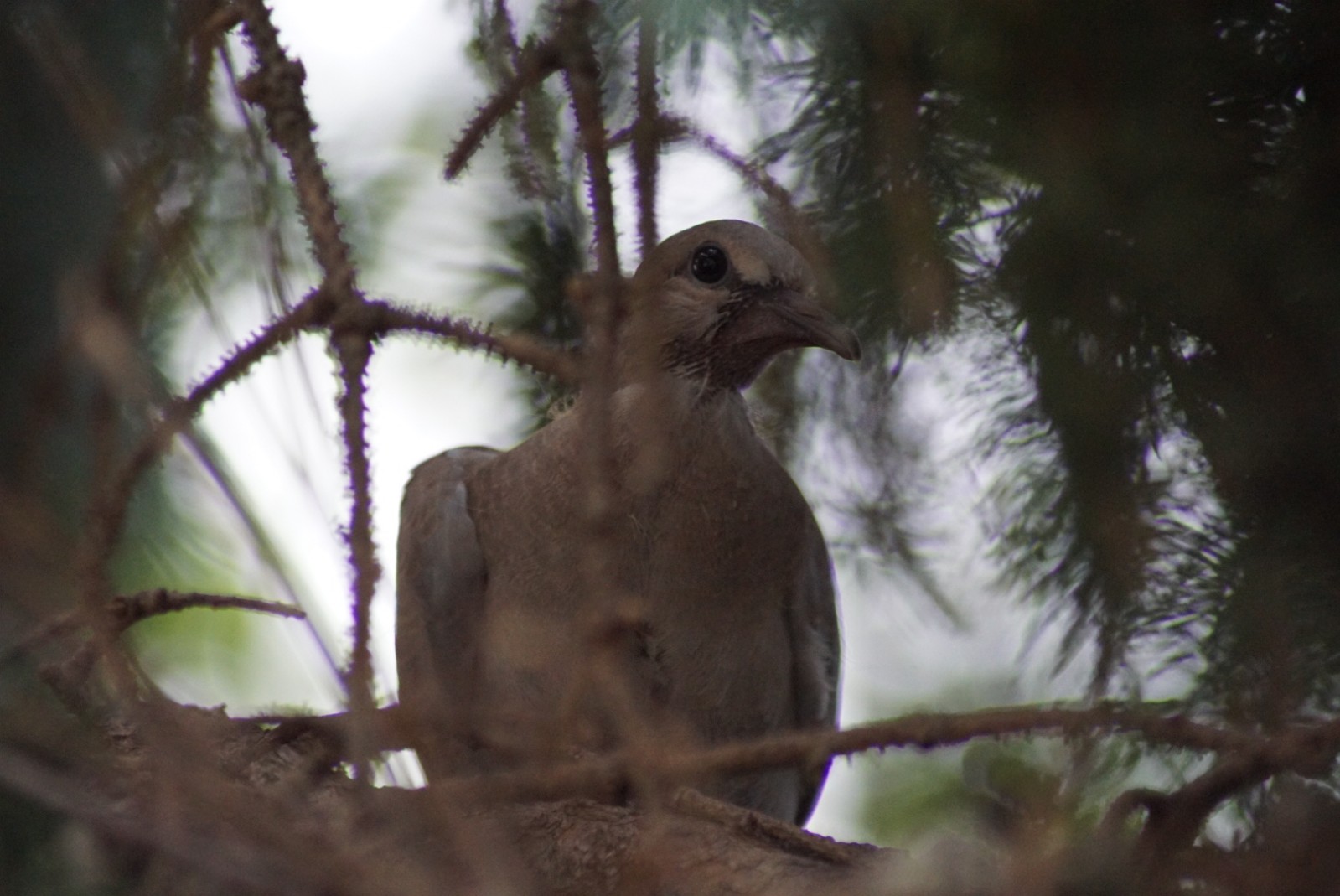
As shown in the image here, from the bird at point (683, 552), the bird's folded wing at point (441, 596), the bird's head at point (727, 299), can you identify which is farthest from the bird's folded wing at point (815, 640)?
the bird's folded wing at point (441, 596)

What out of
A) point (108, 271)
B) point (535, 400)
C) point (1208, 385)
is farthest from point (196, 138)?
point (535, 400)

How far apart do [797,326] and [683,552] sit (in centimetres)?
43

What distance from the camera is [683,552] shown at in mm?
2471

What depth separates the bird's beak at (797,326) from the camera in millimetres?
2090

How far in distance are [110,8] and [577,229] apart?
0.84 metres

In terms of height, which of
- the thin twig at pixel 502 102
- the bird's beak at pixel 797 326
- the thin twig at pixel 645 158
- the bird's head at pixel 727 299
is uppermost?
the bird's head at pixel 727 299

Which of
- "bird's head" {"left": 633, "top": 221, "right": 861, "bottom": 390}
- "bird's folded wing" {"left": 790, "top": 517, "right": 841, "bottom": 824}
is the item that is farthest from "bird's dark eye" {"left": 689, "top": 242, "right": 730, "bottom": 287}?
"bird's folded wing" {"left": 790, "top": 517, "right": 841, "bottom": 824}

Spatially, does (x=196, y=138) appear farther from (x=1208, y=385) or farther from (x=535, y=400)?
(x=535, y=400)

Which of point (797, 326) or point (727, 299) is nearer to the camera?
point (797, 326)

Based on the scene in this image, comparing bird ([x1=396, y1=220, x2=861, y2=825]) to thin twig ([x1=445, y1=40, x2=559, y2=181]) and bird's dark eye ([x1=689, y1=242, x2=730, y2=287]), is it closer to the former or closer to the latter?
bird's dark eye ([x1=689, y1=242, x2=730, y2=287])

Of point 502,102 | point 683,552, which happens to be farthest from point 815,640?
point 502,102

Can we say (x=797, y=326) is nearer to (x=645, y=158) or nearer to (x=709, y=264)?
(x=709, y=264)

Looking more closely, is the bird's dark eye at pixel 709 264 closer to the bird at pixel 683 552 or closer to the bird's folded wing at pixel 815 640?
the bird at pixel 683 552

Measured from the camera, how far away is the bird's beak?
209 centimetres
